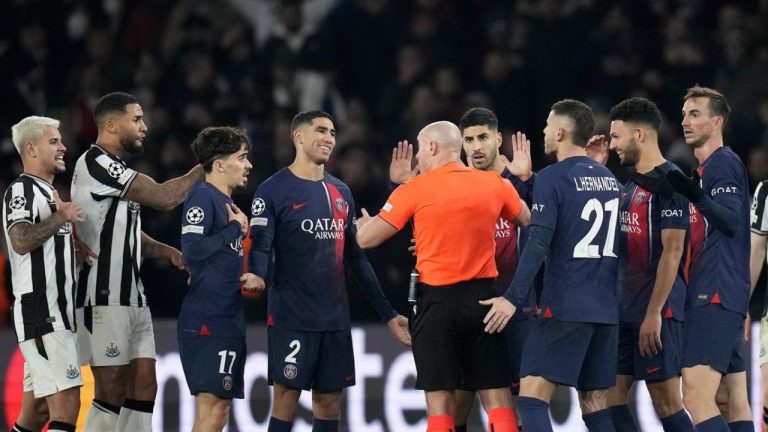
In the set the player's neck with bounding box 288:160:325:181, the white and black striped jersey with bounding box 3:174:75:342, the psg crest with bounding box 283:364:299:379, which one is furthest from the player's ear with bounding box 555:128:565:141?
the white and black striped jersey with bounding box 3:174:75:342

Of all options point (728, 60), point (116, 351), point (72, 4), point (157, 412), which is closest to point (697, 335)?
point (116, 351)

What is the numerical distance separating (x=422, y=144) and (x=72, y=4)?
8379 millimetres

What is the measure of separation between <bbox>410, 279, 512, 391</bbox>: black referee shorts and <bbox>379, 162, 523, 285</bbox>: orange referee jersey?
0.09m

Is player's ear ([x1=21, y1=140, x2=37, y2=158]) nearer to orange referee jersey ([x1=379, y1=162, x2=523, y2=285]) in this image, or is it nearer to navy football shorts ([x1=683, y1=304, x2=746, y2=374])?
orange referee jersey ([x1=379, y1=162, x2=523, y2=285])

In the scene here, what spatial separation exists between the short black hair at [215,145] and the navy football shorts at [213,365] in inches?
45.1

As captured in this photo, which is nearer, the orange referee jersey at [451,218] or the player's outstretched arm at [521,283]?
the player's outstretched arm at [521,283]

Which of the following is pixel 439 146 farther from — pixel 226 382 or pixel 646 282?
pixel 226 382

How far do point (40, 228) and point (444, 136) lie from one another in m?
2.64

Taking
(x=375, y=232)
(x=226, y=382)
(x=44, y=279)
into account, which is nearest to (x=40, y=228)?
(x=44, y=279)

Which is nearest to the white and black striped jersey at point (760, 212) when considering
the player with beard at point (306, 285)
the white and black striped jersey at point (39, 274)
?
the player with beard at point (306, 285)

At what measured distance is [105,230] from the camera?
944 cm

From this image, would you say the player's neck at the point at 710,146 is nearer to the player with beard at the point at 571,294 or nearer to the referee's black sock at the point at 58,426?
the player with beard at the point at 571,294

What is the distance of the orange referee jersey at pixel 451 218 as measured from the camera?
857 centimetres

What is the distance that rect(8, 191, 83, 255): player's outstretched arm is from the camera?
8.93 meters
